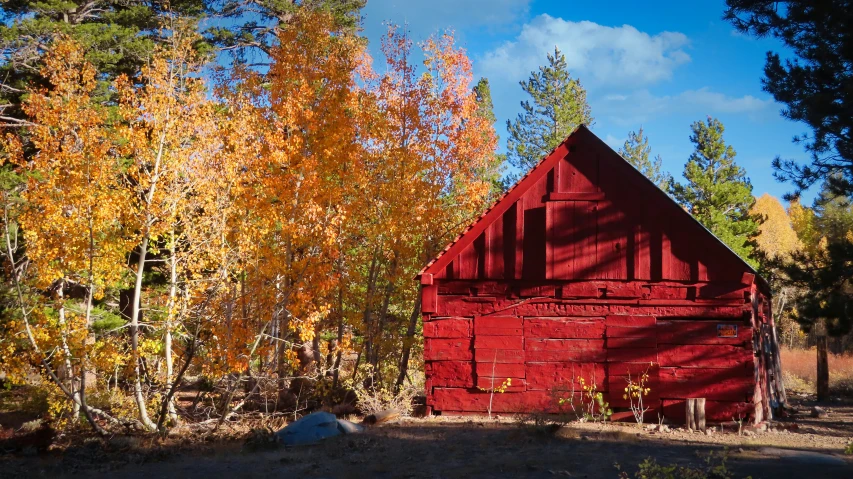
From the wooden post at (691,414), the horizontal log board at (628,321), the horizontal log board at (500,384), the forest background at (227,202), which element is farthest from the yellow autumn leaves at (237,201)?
the wooden post at (691,414)

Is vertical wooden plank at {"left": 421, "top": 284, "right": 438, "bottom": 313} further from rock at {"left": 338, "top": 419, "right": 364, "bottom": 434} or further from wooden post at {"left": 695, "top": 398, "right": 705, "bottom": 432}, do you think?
wooden post at {"left": 695, "top": 398, "right": 705, "bottom": 432}

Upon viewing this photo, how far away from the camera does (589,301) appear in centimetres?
1543

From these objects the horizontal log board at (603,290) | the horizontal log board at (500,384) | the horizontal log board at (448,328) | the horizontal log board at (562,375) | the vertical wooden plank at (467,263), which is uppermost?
the vertical wooden plank at (467,263)

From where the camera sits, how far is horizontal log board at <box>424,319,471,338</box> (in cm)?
1589

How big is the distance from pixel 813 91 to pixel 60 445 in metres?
16.9

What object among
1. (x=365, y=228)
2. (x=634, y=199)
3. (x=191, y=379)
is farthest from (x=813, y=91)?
(x=191, y=379)

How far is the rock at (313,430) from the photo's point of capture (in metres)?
13.1

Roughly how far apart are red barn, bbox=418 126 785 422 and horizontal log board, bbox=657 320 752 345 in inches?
0.8

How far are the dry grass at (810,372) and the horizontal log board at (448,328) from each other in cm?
1620

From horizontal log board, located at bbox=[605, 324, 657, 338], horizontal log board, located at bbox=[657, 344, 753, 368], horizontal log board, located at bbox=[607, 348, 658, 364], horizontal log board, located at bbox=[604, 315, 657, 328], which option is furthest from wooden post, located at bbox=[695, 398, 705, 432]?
horizontal log board, located at bbox=[604, 315, 657, 328]

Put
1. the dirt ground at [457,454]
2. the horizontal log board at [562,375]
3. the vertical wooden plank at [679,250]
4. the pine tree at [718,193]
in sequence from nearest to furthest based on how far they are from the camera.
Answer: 1. the dirt ground at [457,454]
2. the vertical wooden plank at [679,250]
3. the horizontal log board at [562,375]
4. the pine tree at [718,193]

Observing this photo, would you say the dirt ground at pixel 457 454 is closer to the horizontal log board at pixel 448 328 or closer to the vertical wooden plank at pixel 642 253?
A: the horizontal log board at pixel 448 328

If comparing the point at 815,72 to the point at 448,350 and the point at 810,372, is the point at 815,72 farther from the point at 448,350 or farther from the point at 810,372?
the point at 810,372

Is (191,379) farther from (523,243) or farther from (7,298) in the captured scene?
(523,243)
